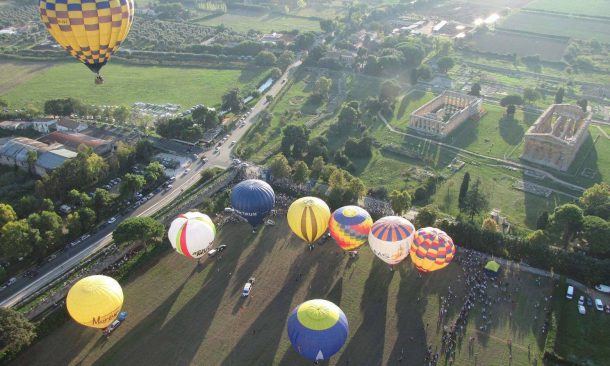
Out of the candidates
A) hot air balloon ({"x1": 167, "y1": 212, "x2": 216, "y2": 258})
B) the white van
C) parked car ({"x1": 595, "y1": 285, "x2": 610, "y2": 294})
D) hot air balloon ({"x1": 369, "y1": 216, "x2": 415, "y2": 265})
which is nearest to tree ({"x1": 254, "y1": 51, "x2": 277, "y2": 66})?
hot air balloon ({"x1": 167, "y1": 212, "x2": 216, "y2": 258})

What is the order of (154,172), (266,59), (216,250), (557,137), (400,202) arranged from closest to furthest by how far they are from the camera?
(216,250), (400,202), (154,172), (557,137), (266,59)

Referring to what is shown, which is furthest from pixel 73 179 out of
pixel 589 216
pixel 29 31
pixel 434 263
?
pixel 29 31

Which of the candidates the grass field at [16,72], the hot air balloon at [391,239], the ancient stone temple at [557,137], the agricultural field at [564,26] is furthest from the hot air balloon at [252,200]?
the agricultural field at [564,26]

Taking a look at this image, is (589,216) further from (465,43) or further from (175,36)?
(175,36)

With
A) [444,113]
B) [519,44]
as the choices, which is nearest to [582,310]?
[444,113]

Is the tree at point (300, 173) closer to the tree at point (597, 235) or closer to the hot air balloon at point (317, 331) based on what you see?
the hot air balloon at point (317, 331)

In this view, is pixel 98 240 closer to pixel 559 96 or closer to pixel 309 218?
pixel 309 218
